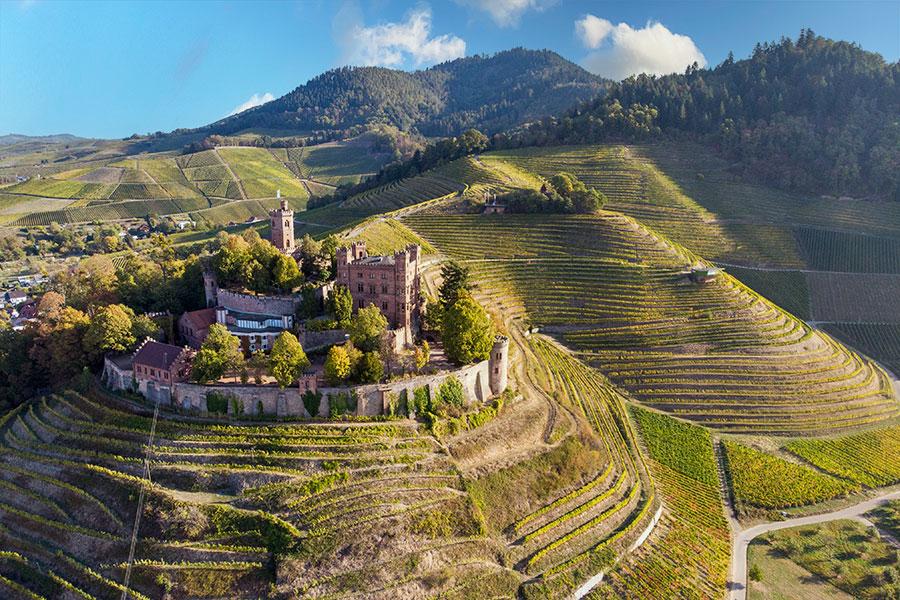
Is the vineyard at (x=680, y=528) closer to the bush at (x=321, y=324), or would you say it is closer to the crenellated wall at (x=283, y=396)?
the crenellated wall at (x=283, y=396)

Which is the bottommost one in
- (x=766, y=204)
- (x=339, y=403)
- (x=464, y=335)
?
(x=339, y=403)

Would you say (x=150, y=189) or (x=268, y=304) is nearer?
(x=268, y=304)

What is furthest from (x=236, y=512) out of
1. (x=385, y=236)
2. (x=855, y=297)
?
(x=855, y=297)

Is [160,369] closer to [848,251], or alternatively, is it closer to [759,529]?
[759,529]

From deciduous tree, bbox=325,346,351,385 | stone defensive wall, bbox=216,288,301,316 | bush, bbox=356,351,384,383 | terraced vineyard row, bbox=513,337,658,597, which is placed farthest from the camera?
stone defensive wall, bbox=216,288,301,316

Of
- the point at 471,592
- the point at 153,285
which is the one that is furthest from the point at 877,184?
the point at 153,285

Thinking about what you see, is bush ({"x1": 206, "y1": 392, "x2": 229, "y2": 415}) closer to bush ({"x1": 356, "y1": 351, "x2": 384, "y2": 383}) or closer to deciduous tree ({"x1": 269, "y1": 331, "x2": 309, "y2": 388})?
deciduous tree ({"x1": 269, "y1": 331, "x2": 309, "y2": 388})

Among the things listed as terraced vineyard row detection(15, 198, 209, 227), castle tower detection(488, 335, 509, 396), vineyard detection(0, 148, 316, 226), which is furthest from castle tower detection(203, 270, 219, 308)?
terraced vineyard row detection(15, 198, 209, 227)

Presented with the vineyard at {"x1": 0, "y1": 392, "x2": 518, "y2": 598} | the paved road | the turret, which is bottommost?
the paved road
